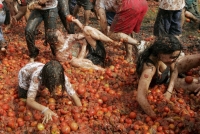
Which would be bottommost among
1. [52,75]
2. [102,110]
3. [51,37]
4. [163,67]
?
[102,110]

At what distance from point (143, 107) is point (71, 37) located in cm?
237

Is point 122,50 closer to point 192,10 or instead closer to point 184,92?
point 184,92

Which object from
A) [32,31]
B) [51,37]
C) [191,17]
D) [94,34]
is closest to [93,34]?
[94,34]

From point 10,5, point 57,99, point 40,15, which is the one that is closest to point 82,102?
point 57,99

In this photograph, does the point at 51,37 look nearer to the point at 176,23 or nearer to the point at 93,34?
the point at 93,34

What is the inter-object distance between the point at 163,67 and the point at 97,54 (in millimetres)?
1491

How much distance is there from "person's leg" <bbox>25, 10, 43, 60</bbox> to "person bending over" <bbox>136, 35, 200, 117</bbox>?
236 centimetres

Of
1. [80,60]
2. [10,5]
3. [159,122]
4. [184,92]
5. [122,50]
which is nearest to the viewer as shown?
[159,122]

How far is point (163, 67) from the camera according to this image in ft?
15.0

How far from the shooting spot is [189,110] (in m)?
4.16

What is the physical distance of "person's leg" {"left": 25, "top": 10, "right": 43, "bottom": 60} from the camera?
542 cm

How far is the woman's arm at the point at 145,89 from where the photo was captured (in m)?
3.76

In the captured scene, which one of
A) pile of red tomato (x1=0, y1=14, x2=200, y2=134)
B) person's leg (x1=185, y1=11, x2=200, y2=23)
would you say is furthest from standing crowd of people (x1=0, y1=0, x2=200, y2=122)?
person's leg (x1=185, y1=11, x2=200, y2=23)

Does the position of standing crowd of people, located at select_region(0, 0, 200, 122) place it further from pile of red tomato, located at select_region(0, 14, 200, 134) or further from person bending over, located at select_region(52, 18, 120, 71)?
pile of red tomato, located at select_region(0, 14, 200, 134)
